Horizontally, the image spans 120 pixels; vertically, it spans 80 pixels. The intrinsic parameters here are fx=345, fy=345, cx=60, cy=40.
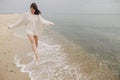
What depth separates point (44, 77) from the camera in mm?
14008

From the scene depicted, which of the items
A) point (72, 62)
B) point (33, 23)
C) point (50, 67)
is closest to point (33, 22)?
point (33, 23)

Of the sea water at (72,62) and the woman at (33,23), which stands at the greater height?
the woman at (33,23)

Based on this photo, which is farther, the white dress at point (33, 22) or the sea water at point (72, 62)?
the white dress at point (33, 22)

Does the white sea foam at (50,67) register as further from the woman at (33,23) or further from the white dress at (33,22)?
the white dress at (33,22)

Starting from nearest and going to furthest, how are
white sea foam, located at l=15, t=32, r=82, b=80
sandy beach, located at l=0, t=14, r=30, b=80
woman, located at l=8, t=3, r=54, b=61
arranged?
1. white sea foam, located at l=15, t=32, r=82, b=80
2. sandy beach, located at l=0, t=14, r=30, b=80
3. woman, located at l=8, t=3, r=54, b=61

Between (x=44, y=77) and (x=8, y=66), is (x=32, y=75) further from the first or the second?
(x=8, y=66)

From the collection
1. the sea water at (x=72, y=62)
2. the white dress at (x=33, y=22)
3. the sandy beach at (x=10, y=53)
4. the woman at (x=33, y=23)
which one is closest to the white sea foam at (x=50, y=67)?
the sea water at (x=72, y=62)

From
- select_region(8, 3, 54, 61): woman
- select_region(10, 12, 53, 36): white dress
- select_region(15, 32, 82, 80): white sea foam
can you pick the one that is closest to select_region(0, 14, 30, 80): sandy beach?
select_region(15, 32, 82, 80): white sea foam

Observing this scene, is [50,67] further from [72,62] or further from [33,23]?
[33,23]

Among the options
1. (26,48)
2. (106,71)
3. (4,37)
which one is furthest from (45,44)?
(106,71)

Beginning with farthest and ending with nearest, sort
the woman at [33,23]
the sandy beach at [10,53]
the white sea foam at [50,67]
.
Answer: the woman at [33,23] < the sandy beach at [10,53] < the white sea foam at [50,67]

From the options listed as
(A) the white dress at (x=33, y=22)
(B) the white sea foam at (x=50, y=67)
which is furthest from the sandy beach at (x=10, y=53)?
(A) the white dress at (x=33, y=22)

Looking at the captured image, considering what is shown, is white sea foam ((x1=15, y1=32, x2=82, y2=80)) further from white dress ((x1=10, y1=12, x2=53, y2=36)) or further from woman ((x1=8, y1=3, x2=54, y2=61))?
white dress ((x1=10, y1=12, x2=53, y2=36))

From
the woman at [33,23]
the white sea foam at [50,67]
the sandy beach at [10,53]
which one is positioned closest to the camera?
the white sea foam at [50,67]
